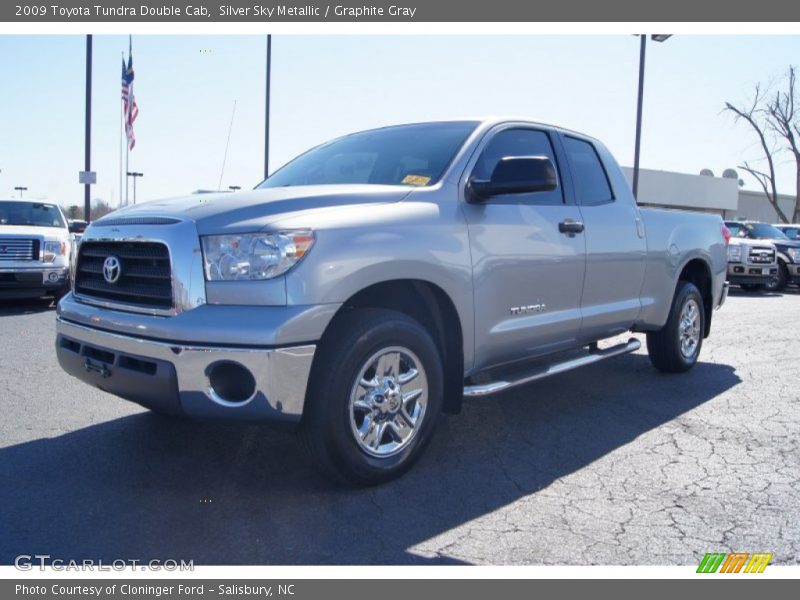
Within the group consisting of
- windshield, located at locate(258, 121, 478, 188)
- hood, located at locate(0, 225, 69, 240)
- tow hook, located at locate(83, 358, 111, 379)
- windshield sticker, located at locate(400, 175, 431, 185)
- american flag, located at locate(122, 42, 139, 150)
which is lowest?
tow hook, located at locate(83, 358, 111, 379)

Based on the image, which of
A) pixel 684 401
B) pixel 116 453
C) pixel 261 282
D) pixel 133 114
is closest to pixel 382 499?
pixel 261 282

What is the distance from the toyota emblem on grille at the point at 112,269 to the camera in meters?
3.60

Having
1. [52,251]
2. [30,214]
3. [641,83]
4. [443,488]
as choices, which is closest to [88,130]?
[30,214]

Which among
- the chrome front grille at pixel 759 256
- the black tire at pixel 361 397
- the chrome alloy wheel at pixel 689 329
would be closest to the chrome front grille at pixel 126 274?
the black tire at pixel 361 397

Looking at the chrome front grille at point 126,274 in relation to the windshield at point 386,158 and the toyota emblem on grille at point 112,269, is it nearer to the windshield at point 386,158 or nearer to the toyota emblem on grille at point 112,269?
the toyota emblem on grille at point 112,269

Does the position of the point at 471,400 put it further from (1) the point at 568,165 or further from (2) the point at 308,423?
(2) the point at 308,423

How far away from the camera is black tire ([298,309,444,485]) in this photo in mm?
3275

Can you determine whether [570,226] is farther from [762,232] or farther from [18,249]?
[762,232]

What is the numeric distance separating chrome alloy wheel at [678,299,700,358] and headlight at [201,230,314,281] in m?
4.43

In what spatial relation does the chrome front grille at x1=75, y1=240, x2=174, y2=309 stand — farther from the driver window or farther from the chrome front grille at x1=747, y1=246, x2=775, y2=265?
the chrome front grille at x1=747, y1=246, x2=775, y2=265

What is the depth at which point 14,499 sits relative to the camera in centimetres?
335
